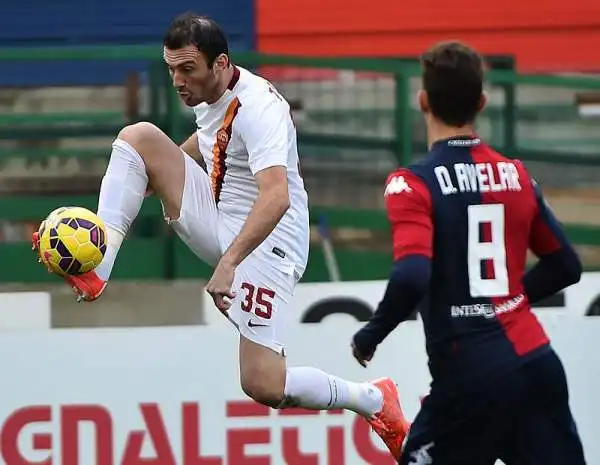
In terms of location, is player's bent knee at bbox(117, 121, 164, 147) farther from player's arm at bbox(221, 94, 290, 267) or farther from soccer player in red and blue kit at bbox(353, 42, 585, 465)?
soccer player in red and blue kit at bbox(353, 42, 585, 465)

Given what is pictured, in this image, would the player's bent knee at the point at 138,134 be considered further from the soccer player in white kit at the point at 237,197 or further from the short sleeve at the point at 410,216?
the short sleeve at the point at 410,216

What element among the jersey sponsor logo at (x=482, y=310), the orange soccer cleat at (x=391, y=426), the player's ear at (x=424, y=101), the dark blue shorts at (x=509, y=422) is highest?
the player's ear at (x=424, y=101)

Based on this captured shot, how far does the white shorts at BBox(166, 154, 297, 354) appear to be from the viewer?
18.5 ft

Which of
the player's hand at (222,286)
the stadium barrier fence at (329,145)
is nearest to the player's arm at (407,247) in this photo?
the player's hand at (222,286)

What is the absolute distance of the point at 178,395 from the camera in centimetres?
630

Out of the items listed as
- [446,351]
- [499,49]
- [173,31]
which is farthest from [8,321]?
[499,49]

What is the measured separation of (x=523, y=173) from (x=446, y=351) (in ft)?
1.80

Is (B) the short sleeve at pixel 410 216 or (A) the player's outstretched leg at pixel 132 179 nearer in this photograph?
(B) the short sleeve at pixel 410 216

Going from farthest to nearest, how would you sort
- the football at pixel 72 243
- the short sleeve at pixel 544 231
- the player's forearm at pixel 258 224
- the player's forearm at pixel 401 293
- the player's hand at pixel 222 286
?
1. the football at pixel 72 243
2. the player's forearm at pixel 258 224
3. the player's hand at pixel 222 286
4. the short sleeve at pixel 544 231
5. the player's forearm at pixel 401 293

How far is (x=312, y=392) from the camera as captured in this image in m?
5.68

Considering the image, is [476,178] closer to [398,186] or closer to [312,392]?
[398,186]

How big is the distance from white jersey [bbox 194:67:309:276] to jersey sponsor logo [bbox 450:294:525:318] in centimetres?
139

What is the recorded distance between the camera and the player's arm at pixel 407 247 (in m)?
3.92

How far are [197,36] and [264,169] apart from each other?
55 cm
